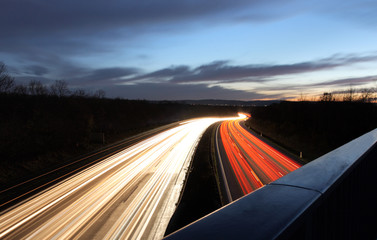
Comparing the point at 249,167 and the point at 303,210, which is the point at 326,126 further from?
the point at 303,210

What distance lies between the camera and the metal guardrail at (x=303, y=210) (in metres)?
1.04

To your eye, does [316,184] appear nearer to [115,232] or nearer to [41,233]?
[115,232]

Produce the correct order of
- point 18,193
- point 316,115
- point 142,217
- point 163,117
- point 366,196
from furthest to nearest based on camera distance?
point 163,117
point 316,115
point 18,193
point 142,217
point 366,196

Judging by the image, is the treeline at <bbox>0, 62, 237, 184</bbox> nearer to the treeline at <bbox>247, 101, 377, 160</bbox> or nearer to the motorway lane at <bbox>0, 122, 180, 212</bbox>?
the motorway lane at <bbox>0, 122, 180, 212</bbox>

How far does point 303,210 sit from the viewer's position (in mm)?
1176

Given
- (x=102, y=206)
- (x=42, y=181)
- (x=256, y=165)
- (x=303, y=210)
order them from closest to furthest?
(x=303, y=210) < (x=102, y=206) < (x=42, y=181) < (x=256, y=165)

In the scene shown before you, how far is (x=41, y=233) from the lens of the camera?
29.8 feet

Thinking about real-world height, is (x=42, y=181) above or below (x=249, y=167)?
above

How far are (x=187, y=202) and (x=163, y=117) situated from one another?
84.1 meters

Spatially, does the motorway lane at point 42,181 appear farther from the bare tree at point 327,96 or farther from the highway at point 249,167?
the bare tree at point 327,96

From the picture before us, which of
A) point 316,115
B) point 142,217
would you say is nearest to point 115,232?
point 142,217

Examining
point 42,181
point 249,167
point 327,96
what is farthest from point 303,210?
point 327,96

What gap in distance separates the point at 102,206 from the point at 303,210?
40.4 ft

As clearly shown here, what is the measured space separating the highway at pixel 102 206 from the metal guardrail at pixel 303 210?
8311 mm
